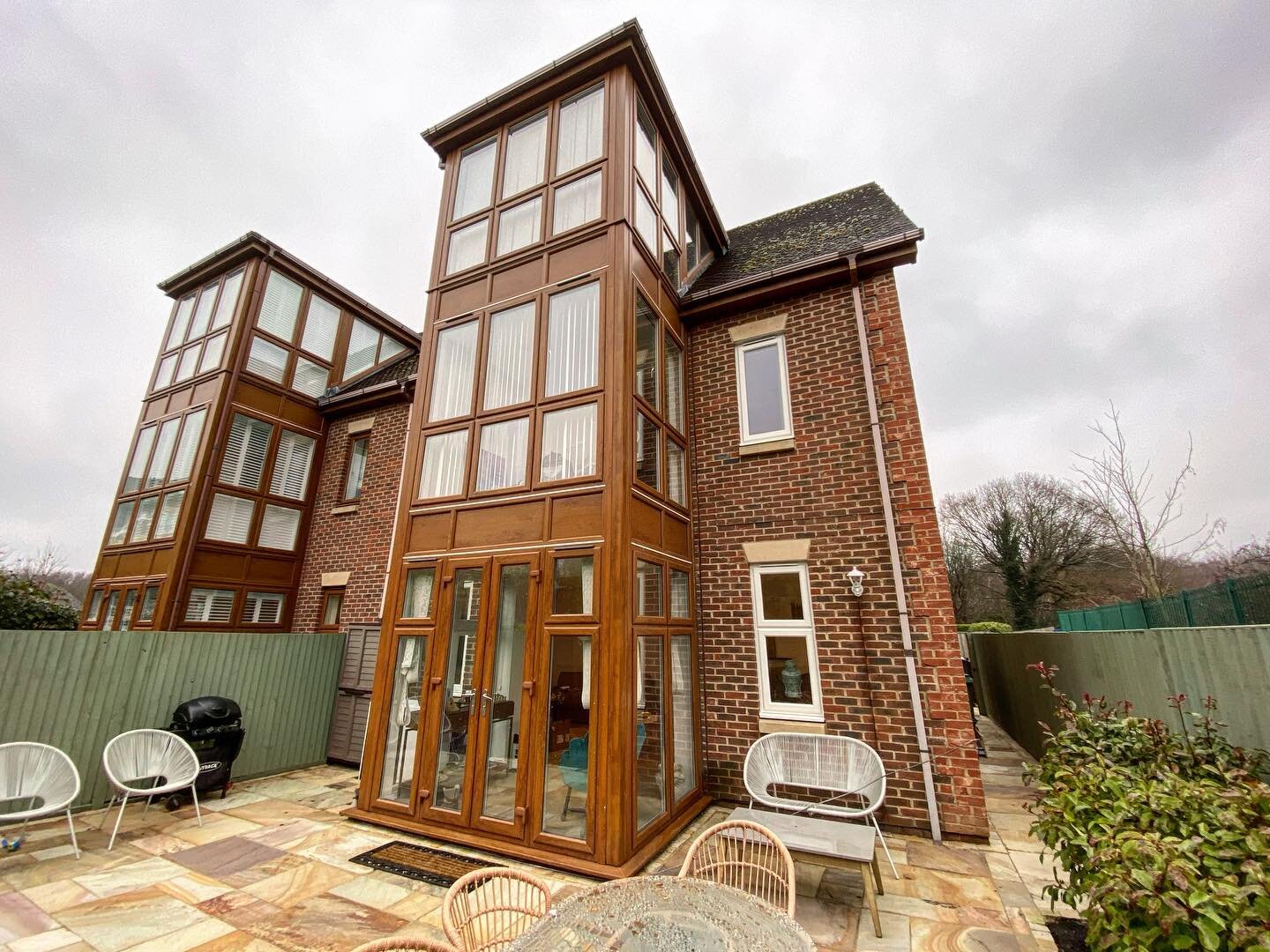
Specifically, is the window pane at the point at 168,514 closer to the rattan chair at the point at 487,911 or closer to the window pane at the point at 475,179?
the window pane at the point at 475,179

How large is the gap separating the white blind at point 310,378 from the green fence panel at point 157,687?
622 centimetres

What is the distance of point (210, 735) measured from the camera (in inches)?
239

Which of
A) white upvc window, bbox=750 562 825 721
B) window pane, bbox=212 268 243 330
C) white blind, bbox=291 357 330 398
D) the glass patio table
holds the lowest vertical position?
the glass patio table

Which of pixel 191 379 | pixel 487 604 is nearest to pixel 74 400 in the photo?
pixel 191 379

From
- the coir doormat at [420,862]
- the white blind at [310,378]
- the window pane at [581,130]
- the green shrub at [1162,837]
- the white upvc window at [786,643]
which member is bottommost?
the coir doormat at [420,862]

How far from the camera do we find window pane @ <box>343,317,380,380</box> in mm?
12727

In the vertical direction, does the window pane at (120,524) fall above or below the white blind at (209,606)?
above

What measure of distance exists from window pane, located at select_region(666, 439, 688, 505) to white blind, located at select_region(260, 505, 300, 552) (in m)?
9.01

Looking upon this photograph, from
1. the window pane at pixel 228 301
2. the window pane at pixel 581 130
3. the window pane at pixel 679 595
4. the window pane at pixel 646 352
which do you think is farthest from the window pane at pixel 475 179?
the window pane at pixel 228 301

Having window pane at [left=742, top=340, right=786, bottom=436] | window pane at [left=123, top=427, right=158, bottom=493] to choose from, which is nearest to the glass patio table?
window pane at [left=742, top=340, right=786, bottom=436]

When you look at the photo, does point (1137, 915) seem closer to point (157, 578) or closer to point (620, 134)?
point (620, 134)

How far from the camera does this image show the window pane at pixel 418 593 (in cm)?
567

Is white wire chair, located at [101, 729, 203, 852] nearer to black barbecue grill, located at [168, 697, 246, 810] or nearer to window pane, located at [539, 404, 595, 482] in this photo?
black barbecue grill, located at [168, 697, 246, 810]

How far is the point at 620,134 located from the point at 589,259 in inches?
72.9
